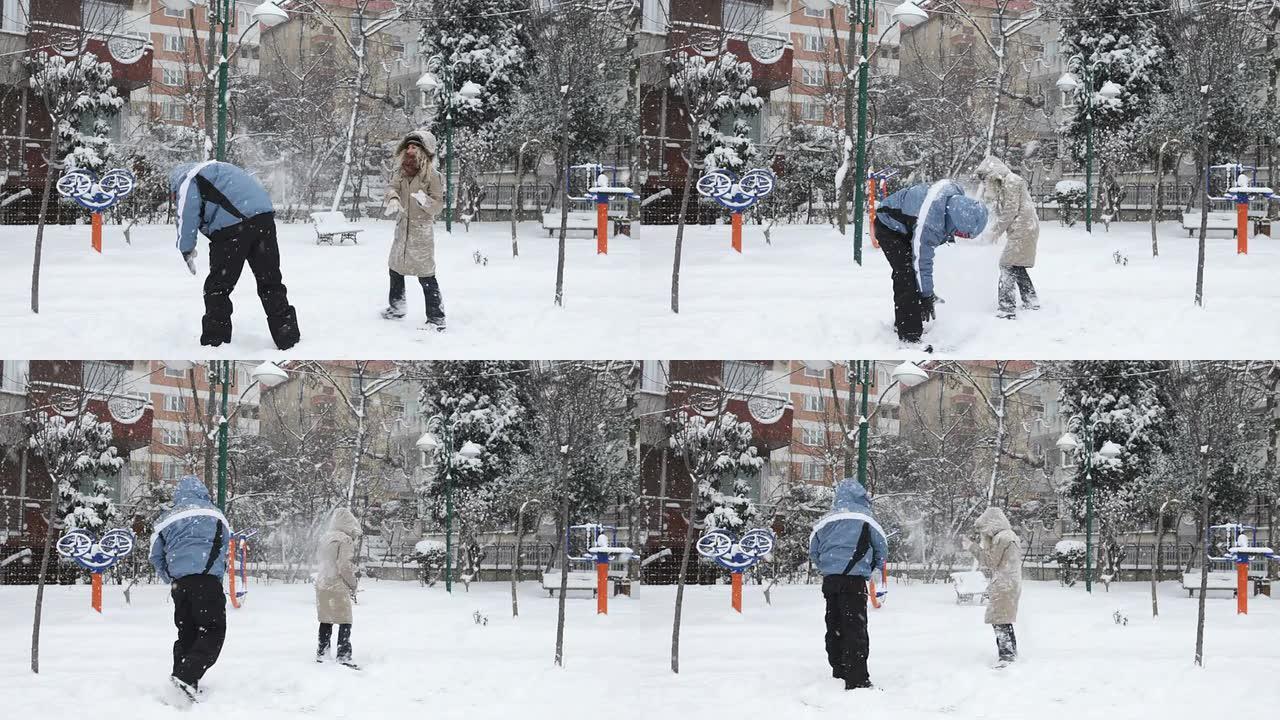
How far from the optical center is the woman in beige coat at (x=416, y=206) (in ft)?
32.2

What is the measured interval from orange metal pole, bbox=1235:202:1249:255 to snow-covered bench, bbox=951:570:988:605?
309 cm

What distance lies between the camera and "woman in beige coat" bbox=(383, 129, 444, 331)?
9.80 m

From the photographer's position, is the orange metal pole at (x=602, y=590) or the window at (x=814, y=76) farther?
the window at (x=814, y=76)

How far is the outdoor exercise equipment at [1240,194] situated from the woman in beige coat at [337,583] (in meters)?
6.69

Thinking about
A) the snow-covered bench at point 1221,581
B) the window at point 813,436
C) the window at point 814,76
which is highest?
the window at point 814,76

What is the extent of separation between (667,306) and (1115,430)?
3388mm

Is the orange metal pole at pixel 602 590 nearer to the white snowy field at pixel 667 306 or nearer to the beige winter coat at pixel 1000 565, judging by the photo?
the white snowy field at pixel 667 306

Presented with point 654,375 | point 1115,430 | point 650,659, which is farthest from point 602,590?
point 1115,430

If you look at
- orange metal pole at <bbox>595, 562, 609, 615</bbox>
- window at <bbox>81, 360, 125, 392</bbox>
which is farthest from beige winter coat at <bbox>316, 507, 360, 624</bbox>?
window at <bbox>81, 360, 125, 392</bbox>

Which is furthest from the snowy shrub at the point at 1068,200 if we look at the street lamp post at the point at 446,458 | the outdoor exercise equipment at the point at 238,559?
the outdoor exercise equipment at the point at 238,559

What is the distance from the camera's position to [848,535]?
880 cm

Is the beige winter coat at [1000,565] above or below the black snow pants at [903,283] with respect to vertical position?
below

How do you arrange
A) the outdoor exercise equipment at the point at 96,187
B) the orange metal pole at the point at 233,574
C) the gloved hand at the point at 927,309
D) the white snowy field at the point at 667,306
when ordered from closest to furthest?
the gloved hand at the point at 927,309 < the white snowy field at the point at 667,306 < the orange metal pole at the point at 233,574 < the outdoor exercise equipment at the point at 96,187

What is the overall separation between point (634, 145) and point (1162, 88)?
12.7ft
